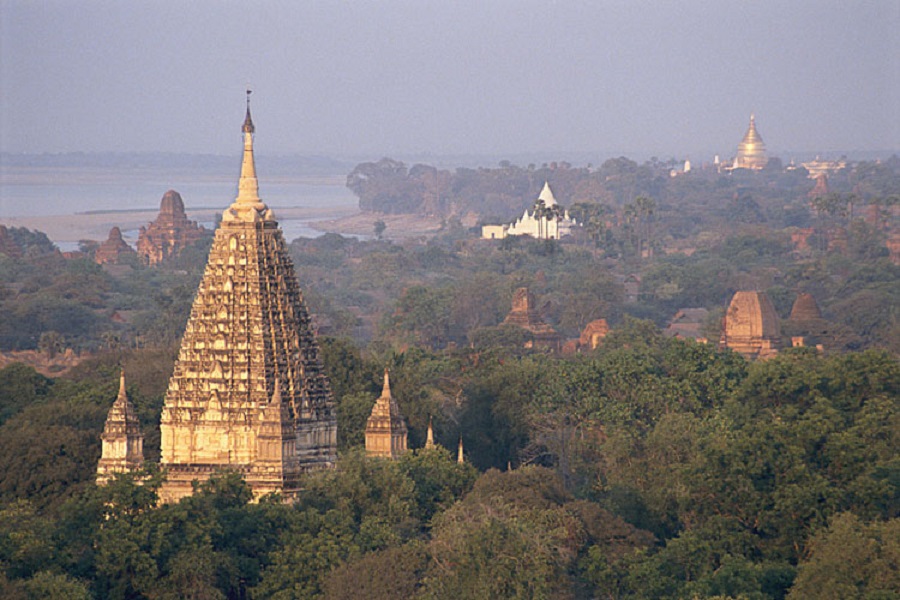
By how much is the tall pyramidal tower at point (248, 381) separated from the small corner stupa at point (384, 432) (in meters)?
1.56

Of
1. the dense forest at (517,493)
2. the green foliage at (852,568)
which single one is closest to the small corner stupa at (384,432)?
the dense forest at (517,493)

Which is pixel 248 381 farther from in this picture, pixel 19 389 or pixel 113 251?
pixel 113 251

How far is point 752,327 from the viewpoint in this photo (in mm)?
106500

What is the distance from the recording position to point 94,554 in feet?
151

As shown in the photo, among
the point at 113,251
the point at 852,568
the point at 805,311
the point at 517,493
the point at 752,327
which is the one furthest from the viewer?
the point at 113,251

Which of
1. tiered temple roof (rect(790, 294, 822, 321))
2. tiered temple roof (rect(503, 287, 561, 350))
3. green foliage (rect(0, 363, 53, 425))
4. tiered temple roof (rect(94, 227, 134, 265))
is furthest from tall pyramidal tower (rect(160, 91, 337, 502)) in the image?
tiered temple roof (rect(94, 227, 134, 265))

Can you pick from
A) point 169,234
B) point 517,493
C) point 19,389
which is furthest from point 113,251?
point 517,493

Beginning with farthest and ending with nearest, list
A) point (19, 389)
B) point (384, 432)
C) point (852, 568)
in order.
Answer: point (19, 389), point (384, 432), point (852, 568)

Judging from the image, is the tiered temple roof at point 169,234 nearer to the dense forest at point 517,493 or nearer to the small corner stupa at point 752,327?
the small corner stupa at point 752,327

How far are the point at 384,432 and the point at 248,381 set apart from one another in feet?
12.0

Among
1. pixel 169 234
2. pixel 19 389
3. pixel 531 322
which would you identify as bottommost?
pixel 169 234

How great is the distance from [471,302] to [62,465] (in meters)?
87.3

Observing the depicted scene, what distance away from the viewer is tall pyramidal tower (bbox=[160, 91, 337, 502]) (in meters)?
51.4

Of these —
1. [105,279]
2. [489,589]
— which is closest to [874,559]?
[489,589]
